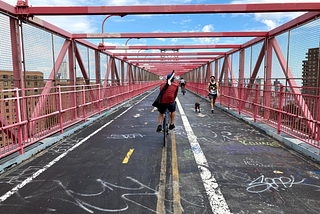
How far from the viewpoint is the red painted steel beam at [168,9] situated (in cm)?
716

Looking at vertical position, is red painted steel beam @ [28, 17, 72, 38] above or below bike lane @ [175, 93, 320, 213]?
→ above

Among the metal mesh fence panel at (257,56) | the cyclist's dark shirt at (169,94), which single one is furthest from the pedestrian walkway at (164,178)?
the metal mesh fence panel at (257,56)

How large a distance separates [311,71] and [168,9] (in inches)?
219

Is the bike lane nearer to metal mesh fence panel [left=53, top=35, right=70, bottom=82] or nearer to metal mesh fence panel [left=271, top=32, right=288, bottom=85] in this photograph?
metal mesh fence panel [left=271, top=32, right=288, bottom=85]

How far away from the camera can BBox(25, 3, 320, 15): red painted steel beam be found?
7.16 meters

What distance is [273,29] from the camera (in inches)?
411

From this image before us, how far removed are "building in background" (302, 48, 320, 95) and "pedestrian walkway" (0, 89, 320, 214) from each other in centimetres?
269

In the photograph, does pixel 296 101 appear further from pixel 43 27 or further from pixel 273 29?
pixel 43 27

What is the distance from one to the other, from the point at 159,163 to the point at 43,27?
745cm

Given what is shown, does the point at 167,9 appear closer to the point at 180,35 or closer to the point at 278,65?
the point at 180,35

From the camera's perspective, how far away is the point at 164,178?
4082 mm

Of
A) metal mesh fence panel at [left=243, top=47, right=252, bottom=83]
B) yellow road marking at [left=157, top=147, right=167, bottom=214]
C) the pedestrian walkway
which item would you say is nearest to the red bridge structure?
the pedestrian walkway

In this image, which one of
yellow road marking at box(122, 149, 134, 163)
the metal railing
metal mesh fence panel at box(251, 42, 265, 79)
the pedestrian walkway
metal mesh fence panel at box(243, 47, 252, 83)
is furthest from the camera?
metal mesh fence panel at box(243, 47, 252, 83)

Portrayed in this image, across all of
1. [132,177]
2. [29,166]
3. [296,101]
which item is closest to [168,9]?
[296,101]
